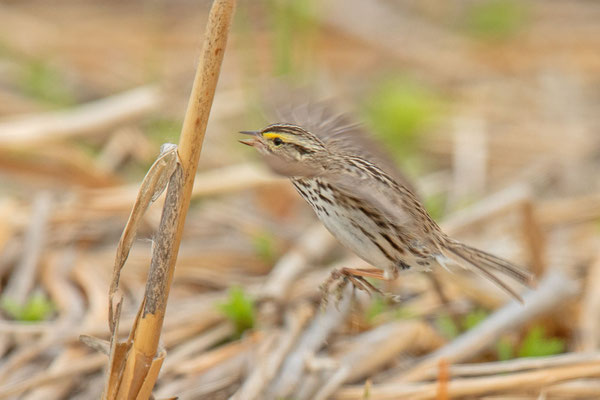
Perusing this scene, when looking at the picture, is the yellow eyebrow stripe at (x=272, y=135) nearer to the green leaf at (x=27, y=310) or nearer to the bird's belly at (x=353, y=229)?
the bird's belly at (x=353, y=229)

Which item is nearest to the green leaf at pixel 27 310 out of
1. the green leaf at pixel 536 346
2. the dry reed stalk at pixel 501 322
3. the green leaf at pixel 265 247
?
the green leaf at pixel 265 247

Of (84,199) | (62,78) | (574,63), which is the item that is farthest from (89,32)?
(574,63)

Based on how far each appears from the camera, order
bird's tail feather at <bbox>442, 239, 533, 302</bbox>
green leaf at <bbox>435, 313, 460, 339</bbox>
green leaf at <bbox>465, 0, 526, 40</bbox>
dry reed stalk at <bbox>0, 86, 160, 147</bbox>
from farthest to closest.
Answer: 1. green leaf at <bbox>465, 0, 526, 40</bbox>
2. dry reed stalk at <bbox>0, 86, 160, 147</bbox>
3. green leaf at <bbox>435, 313, 460, 339</bbox>
4. bird's tail feather at <bbox>442, 239, 533, 302</bbox>

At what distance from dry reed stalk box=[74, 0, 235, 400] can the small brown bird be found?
0.26m

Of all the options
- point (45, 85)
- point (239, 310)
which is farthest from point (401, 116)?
point (239, 310)

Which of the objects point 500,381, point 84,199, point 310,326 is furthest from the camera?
point 84,199

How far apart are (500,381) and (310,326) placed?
0.85 meters

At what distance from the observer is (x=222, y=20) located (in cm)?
224

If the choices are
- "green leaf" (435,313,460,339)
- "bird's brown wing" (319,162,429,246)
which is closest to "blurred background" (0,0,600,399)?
"green leaf" (435,313,460,339)

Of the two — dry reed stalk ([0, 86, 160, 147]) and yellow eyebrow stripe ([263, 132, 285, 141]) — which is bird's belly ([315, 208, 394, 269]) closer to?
yellow eyebrow stripe ([263, 132, 285, 141])

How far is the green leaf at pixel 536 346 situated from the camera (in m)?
3.46

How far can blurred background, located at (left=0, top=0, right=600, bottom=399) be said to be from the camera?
138 inches

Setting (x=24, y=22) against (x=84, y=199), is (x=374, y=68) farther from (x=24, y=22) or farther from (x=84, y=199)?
(x=84, y=199)

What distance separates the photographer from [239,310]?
11.3ft
